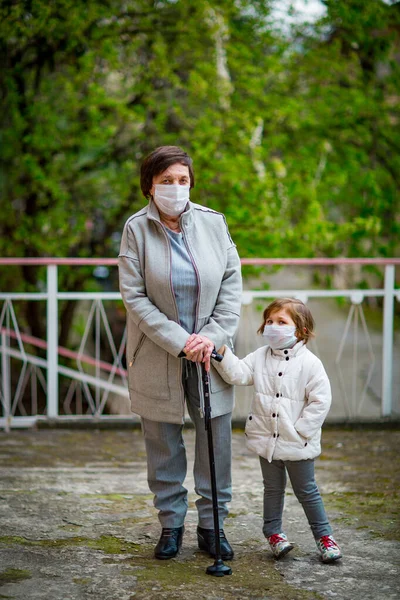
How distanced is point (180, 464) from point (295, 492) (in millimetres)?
480

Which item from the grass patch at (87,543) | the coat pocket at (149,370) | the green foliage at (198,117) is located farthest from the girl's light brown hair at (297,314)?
the green foliage at (198,117)

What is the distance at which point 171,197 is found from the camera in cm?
289

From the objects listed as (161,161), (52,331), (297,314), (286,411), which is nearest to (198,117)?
(52,331)

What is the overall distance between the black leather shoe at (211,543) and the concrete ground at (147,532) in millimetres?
42

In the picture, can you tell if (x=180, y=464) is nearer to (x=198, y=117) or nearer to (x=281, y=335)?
(x=281, y=335)

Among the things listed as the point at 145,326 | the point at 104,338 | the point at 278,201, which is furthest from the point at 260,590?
the point at 104,338

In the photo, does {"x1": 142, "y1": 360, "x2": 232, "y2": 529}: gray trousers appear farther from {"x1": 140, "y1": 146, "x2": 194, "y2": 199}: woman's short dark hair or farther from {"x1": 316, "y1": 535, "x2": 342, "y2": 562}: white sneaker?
{"x1": 140, "y1": 146, "x2": 194, "y2": 199}: woman's short dark hair

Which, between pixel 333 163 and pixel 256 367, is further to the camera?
pixel 333 163

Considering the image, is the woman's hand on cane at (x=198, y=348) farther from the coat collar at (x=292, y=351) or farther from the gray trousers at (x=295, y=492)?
the gray trousers at (x=295, y=492)

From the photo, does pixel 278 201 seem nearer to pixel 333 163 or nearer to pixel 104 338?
pixel 333 163

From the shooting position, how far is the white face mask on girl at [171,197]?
288 cm

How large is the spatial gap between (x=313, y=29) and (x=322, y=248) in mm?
2615

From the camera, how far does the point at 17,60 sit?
25.3ft

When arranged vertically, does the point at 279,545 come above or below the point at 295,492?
below
